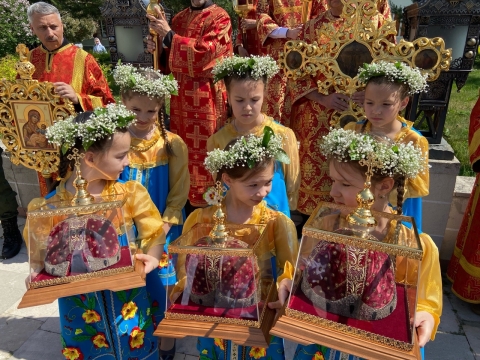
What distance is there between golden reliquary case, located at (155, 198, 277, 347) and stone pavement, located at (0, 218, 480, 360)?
1395 mm

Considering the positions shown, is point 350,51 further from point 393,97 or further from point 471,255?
point 471,255

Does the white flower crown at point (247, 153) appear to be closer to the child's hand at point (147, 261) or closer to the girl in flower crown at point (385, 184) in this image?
the girl in flower crown at point (385, 184)

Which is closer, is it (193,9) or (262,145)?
(262,145)

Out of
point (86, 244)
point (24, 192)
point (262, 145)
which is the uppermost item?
point (262, 145)

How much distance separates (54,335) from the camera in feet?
10.1

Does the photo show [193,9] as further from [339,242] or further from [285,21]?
[339,242]

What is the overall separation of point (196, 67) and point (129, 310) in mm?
2538

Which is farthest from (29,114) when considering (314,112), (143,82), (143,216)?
(314,112)

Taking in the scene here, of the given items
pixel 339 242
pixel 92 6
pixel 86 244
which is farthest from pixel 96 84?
pixel 92 6

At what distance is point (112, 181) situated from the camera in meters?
2.15

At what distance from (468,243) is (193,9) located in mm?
3342

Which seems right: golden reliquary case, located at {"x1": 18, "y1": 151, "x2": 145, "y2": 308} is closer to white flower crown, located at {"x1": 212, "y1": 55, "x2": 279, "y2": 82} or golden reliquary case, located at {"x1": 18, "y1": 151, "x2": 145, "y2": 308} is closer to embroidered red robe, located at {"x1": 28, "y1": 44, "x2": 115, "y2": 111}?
white flower crown, located at {"x1": 212, "y1": 55, "x2": 279, "y2": 82}

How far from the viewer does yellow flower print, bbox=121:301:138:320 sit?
7.00ft

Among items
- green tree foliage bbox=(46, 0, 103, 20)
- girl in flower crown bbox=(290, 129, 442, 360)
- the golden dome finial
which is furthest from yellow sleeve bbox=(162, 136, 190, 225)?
green tree foliage bbox=(46, 0, 103, 20)
